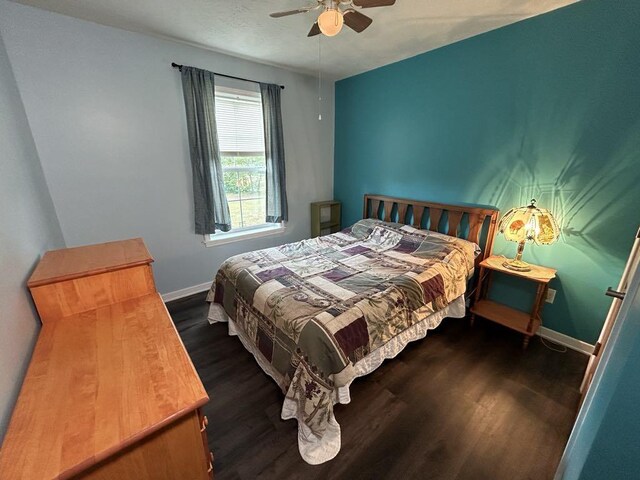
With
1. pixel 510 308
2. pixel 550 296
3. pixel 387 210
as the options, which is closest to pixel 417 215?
pixel 387 210

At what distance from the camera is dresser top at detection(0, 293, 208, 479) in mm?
652

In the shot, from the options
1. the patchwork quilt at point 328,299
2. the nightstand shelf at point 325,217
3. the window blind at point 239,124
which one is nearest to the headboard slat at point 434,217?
the patchwork quilt at point 328,299

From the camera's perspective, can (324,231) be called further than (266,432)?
Yes

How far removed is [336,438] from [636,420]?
52.9 inches

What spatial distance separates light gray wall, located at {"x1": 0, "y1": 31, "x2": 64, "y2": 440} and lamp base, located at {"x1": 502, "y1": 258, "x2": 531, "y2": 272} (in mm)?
2931

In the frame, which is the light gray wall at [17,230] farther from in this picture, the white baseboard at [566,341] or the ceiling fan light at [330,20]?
the white baseboard at [566,341]

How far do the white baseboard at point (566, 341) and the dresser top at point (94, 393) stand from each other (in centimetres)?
280

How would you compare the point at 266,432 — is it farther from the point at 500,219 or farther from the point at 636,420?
the point at 500,219

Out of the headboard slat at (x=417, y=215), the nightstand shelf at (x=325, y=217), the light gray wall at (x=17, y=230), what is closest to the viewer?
the light gray wall at (x=17, y=230)

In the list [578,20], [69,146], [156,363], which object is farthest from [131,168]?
[578,20]

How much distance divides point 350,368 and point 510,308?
1.88 meters

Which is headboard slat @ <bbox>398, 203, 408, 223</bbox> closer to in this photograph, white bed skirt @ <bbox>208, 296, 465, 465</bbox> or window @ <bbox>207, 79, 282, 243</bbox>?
white bed skirt @ <bbox>208, 296, 465, 465</bbox>

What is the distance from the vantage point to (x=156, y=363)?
95 cm

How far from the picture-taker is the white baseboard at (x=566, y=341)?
2100 mm
